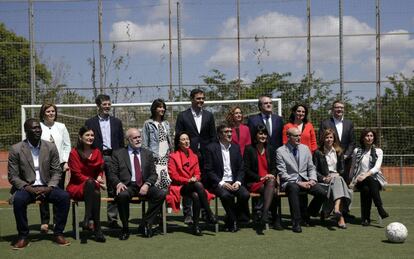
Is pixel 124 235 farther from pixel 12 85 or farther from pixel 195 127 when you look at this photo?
pixel 12 85

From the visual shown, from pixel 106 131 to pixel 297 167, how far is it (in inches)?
101

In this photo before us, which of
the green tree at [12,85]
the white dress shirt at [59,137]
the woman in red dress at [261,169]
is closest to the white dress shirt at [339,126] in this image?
the woman in red dress at [261,169]

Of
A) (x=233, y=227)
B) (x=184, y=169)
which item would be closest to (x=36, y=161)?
(x=184, y=169)

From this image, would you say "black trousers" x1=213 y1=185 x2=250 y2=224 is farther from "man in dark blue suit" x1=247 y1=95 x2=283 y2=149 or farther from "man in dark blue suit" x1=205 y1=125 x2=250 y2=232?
"man in dark blue suit" x1=247 y1=95 x2=283 y2=149

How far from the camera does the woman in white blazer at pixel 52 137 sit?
7227 millimetres

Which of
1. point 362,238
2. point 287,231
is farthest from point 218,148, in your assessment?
point 362,238

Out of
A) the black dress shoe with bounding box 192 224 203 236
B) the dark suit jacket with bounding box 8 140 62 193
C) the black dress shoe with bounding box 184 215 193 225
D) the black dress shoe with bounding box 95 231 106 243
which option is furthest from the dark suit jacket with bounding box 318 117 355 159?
the dark suit jacket with bounding box 8 140 62 193

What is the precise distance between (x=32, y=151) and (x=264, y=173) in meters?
2.99

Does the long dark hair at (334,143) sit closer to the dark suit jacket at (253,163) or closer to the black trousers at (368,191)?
the black trousers at (368,191)

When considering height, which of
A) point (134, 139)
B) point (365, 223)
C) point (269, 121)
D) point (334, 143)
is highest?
point (269, 121)

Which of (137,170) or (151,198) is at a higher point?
(137,170)

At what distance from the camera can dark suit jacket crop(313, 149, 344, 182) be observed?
7684 mm

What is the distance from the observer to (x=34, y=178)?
655 centimetres

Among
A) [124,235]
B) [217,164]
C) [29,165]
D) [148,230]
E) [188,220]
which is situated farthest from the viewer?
[188,220]
